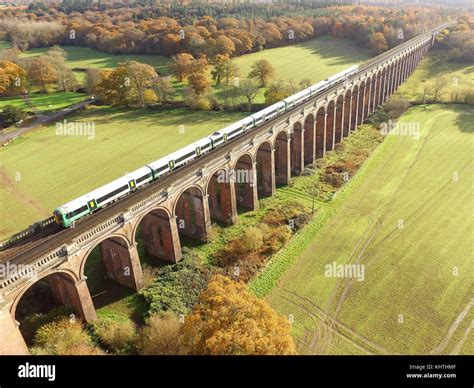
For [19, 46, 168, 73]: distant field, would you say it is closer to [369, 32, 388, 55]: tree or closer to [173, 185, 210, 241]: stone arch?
[369, 32, 388, 55]: tree

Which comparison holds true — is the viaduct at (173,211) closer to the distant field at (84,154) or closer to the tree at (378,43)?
the distant field at (84,154)

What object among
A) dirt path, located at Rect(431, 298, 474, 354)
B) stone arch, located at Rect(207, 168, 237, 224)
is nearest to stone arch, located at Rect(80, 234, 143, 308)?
stone arch, located at Rect(207, 168, 237, 224)

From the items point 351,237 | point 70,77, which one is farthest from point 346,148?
point 70,77

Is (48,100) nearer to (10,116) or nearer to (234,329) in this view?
(10,116)

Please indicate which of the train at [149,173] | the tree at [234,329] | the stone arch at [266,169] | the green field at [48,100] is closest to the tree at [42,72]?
the green field at [48,100]

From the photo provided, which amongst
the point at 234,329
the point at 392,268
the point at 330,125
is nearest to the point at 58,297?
the point at 234,329
